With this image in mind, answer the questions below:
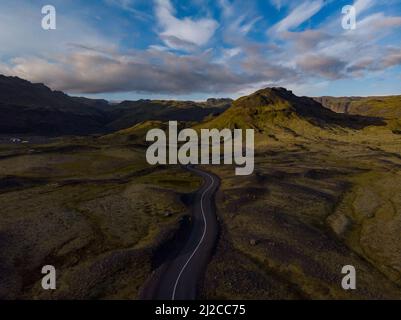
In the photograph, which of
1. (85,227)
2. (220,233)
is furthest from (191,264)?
(85,227)

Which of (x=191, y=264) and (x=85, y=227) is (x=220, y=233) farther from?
(x=85, y=227)

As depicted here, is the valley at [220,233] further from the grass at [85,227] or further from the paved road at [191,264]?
the paved road at [191,264]

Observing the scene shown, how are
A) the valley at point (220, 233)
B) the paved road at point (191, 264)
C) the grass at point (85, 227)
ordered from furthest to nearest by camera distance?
the valley at point (220, 233) < the grass at point (85, 227) < the paved road at point (191, 264)

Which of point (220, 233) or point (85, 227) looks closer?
point (220, 233)

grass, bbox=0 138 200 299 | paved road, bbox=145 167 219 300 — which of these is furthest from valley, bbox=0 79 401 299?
paved road, bbox=145 167 219 300

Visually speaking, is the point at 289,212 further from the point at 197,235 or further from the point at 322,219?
the point at 197,235

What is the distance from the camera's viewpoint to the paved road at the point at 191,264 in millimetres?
52350

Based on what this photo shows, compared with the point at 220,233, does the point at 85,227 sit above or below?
above

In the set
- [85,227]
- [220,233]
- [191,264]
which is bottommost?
[191,264]

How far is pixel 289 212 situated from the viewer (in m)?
95.8

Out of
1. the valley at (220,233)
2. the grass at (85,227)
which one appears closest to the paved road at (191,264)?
the valley at (220,233)

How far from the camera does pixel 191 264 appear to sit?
6184cm

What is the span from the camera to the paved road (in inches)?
2061
